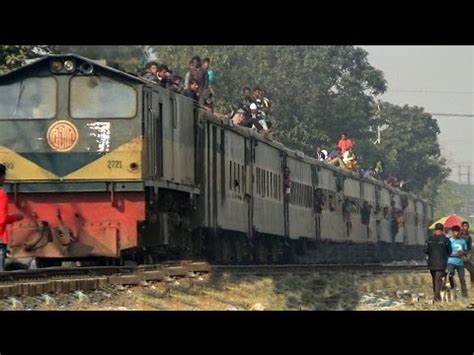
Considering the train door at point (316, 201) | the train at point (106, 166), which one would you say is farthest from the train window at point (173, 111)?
the train door at point (316, 201)

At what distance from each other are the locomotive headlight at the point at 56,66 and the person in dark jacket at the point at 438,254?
5159 mm

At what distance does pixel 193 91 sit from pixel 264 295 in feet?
17.5

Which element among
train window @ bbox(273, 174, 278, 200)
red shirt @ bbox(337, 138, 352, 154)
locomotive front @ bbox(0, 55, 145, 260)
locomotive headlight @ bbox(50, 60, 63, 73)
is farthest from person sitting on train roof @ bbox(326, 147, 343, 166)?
locomotive headlight @ bbox(50, 60, 63, 73)

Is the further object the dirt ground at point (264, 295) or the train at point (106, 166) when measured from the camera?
the train at point (106, 166)

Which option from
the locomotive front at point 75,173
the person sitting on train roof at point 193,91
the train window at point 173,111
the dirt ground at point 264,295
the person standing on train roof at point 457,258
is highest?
the person sitting on train roof at point 193,91

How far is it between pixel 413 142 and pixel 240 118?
4.88 m

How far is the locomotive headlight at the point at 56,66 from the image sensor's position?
1708 centimetres

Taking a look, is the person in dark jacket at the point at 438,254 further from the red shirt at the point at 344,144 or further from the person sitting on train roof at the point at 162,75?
the red shirt at the point at 344,144

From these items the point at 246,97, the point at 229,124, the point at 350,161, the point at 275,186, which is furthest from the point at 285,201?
the point at 229,124

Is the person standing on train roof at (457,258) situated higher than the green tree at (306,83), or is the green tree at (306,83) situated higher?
the green tree at (306,83)

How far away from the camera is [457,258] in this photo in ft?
55.6

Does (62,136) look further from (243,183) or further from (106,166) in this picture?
(243,183)

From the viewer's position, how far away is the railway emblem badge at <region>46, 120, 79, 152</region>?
55.3 feet
